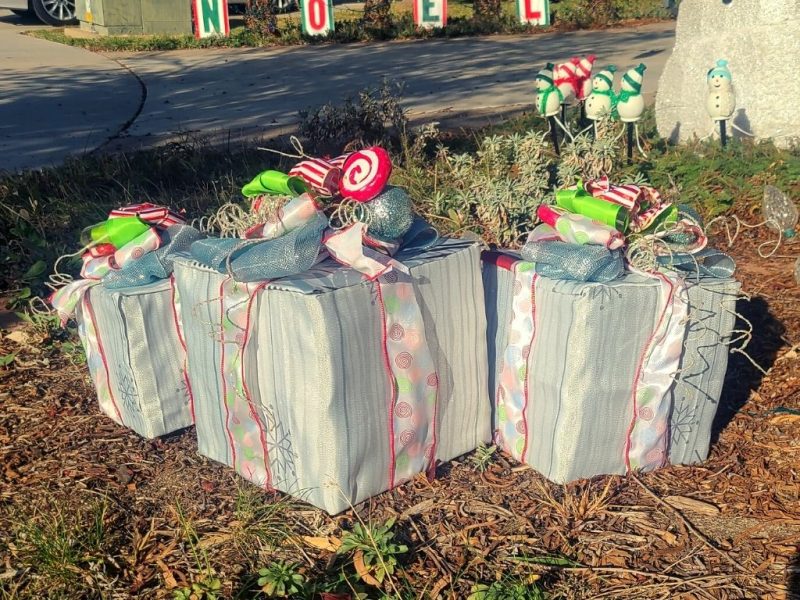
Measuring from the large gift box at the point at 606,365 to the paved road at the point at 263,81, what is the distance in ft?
14.4

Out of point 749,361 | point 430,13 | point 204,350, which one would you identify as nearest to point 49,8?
point 430,13

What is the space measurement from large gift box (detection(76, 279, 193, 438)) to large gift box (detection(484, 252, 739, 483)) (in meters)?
1.04

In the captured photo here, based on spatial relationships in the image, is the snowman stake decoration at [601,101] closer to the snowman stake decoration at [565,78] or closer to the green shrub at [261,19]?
the snowman stake decoration at [565,78]

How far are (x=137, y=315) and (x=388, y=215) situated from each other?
0.90 meters

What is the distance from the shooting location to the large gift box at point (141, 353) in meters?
3.01

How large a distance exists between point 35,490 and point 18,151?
4.96 m

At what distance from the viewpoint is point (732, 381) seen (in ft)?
11.2

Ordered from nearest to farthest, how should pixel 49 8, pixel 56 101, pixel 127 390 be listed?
1. pixel 127 390
2. pixel 56 101
3. pixel 49 8

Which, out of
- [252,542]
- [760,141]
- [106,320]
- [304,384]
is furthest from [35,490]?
[760,141]

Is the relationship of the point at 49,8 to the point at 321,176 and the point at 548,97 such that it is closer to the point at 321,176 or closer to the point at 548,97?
the point at 548,97

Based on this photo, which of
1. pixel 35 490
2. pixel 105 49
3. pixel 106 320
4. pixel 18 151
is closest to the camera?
pixel 35 490

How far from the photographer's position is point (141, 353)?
3.05 m

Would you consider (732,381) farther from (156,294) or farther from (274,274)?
(156,294)

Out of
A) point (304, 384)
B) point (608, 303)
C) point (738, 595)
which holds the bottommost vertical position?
point (738, 595)
